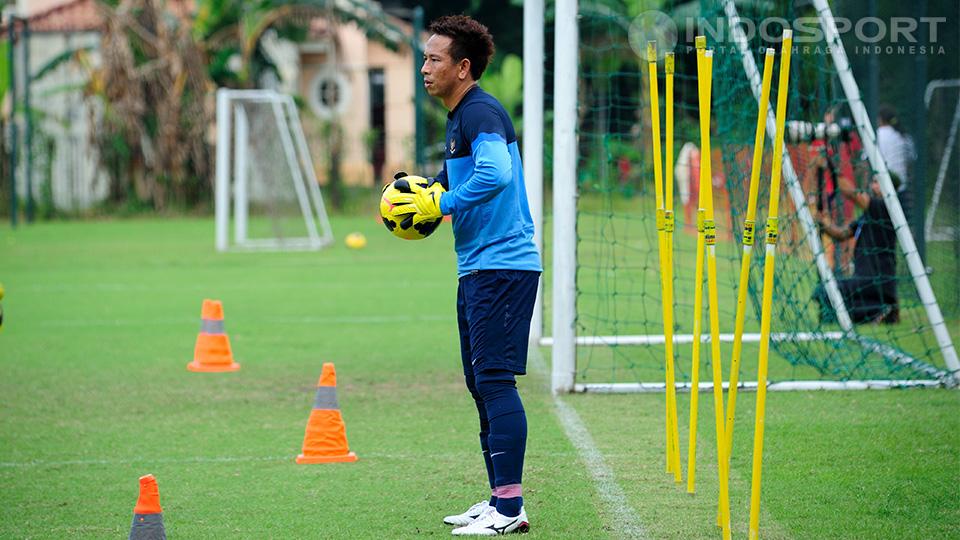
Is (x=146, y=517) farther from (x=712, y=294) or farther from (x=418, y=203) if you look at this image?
(x=712, y=294)

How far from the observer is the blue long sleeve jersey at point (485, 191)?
5.19 meters

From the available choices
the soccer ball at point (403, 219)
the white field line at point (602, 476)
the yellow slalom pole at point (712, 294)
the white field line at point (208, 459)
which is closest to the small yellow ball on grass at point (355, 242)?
the white field line at point (602, 476)

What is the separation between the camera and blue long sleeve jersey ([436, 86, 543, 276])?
519 cm

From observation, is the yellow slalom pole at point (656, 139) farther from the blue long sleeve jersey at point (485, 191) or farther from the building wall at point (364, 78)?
the building wall at point (364, 78)

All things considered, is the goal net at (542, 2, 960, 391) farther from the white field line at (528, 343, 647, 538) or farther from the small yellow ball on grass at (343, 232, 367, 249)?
the small yellow ball on grass at (343, 232, 367, 249)

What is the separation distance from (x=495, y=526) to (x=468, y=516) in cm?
24

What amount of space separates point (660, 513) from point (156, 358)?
5.83 meters

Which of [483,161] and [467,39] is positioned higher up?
[467,39]

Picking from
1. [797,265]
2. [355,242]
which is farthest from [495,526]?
[355,242]

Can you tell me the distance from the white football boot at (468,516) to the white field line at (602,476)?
1.81ft

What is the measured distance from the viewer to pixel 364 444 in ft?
23.6

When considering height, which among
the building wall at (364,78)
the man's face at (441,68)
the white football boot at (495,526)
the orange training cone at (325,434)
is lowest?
the white football boot at (495,526)

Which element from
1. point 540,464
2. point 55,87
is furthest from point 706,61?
point 55,87

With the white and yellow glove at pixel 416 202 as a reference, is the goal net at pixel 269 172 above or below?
above
